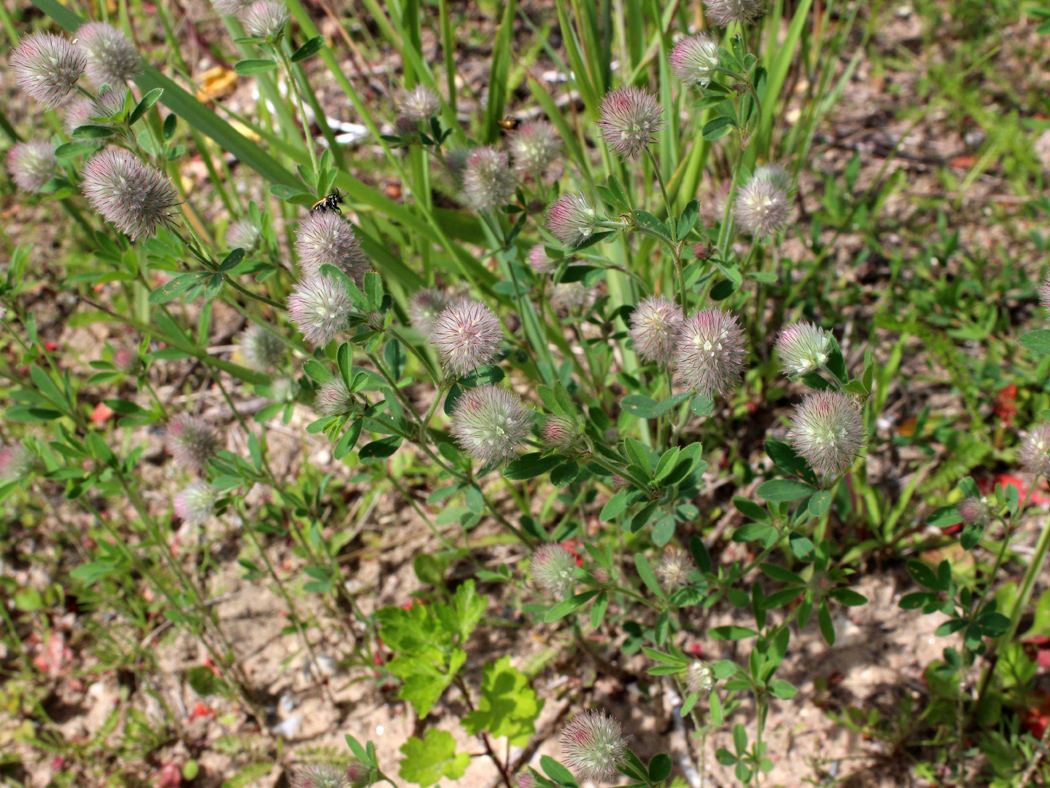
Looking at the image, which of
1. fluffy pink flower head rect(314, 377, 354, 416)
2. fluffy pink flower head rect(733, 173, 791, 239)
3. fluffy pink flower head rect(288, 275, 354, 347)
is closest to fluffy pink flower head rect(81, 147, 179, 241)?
fluffy pink flower head rect(288, 275, 354, 347)

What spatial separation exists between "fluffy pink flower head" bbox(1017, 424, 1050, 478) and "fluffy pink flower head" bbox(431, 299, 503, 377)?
108cm

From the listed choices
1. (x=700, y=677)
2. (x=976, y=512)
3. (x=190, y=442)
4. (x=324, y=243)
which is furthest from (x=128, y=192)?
(x=976, y=512)

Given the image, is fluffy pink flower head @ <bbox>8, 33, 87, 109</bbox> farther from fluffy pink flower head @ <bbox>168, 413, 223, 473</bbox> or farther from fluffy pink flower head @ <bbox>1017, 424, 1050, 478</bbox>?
fluffy pink flower head @ <bbox>1017, 424, 1050, 478</bbox>

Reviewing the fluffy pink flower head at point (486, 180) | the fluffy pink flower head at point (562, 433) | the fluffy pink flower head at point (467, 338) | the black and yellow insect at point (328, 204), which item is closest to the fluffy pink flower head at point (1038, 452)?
the fluffy pink flower head at point (562, 433)

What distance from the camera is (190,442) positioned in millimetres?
2055

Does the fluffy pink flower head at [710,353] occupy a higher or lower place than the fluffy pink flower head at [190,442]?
higher

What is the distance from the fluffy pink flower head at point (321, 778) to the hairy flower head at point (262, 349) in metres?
1.01

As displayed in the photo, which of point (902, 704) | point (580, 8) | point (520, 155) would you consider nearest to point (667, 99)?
point (580, 8)

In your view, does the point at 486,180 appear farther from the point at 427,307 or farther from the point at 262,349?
the point at 262,349

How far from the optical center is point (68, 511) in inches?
124

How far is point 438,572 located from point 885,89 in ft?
10.1

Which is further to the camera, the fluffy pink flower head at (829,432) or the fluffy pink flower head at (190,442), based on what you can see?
the fluffy pink flower head at (190,442)

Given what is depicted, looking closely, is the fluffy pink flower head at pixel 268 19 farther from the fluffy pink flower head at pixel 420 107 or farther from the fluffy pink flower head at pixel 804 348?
the fluffy pink flower head at pixel 804 348

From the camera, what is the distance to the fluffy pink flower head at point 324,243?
148 centimetres
